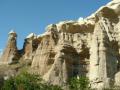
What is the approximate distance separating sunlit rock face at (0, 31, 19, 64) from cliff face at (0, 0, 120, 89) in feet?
15.8

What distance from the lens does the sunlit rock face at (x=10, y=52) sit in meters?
80.5

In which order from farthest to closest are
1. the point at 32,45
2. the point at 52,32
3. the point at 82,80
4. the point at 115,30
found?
the point at 32,45
the point at 52,32
the point at 115,30
the point at 82,80

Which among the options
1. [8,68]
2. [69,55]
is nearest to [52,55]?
[69,55]

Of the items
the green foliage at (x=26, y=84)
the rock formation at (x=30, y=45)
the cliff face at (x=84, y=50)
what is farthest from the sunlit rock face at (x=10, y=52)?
the green foliage at (x=26, y=84)

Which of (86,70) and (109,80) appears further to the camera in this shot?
(86,70)

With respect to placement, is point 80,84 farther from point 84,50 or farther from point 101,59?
point 84,50

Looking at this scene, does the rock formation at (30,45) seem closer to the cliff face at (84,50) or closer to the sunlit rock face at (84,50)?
the cliff face at (84,50)

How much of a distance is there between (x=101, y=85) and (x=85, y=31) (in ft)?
42.0

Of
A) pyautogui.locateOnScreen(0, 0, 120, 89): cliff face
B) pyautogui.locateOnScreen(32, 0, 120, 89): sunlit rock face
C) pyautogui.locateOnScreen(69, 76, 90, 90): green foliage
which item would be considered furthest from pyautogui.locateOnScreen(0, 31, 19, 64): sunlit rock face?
pyautogui.locateOnScreen(69, 76, 90, 90): green foliage

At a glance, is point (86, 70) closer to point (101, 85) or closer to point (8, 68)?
point (101, 85)

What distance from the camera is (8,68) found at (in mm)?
78312

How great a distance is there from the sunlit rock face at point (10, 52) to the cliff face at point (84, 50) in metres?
4.82

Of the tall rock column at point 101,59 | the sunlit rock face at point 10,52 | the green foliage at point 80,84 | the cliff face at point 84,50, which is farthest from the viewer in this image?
the sunlit rock face at point 10,52

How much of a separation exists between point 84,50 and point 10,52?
14946mm
